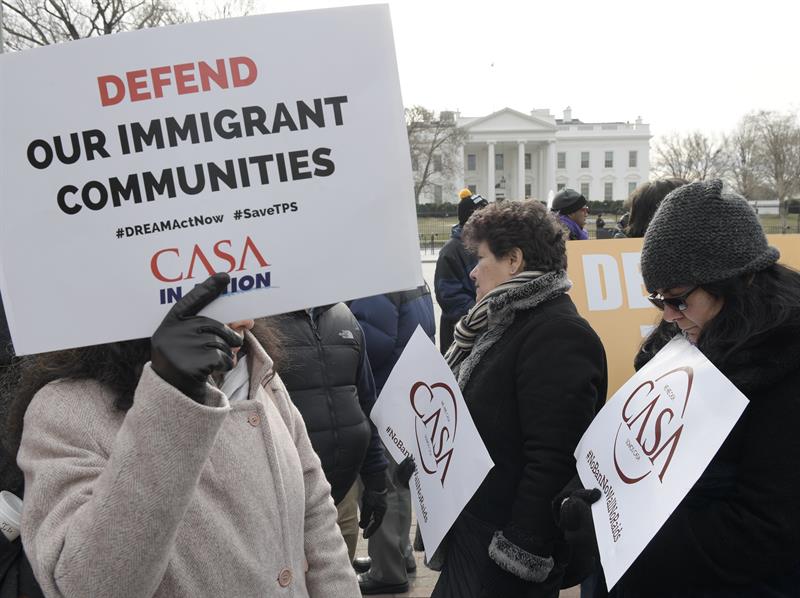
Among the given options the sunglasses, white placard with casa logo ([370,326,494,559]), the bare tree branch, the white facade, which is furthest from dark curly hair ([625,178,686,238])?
the white facade

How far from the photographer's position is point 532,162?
A: 87750 millimetres

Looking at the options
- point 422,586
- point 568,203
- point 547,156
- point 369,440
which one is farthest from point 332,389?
point 547,156

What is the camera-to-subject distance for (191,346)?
1.14 metres

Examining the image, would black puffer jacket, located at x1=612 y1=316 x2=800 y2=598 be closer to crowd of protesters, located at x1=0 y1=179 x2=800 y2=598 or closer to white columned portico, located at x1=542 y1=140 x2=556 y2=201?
crowd of protesters, located at x1=0 y1=179 x2=800 y2=598

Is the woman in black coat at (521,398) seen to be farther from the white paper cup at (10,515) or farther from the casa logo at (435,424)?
the white paper cup at (10,515)

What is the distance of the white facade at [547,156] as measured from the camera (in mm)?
82750

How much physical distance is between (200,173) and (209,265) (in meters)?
0.18

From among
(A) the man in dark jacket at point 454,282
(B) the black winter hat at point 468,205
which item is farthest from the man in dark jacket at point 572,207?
(A) the man in dark jacket at point 454,282

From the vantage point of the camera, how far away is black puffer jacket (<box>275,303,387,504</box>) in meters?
2.75

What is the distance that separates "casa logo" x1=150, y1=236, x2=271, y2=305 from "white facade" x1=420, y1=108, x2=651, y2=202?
7617 cm

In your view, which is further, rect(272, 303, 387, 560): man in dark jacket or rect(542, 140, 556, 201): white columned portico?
rect(542, 140, 556, 201): white columned portico

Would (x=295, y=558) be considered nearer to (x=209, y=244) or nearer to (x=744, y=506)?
(x=209, y=244)

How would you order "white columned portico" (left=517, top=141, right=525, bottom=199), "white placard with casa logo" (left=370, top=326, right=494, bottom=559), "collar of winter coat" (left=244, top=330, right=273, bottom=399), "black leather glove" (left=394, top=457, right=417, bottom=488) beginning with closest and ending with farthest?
"collar of winter coat" (left=244, top=330, right=273, bottom=399) → "white placard with casa logo" (left=370, top=326, right=494, bottom=559) → "black leather glove" (left=394, top=457, right=417, bottom=488) → "white columned portico" (left=517, top=141, right=525, bottom=199)

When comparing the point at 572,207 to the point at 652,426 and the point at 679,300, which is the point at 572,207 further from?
the point at 652,426
